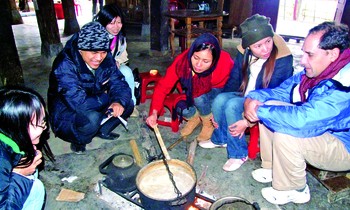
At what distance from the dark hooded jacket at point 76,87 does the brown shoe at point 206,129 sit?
3.25 ft

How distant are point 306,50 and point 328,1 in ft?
37.9

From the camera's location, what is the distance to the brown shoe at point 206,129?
343cm

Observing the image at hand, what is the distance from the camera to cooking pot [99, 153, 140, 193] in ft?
7.77

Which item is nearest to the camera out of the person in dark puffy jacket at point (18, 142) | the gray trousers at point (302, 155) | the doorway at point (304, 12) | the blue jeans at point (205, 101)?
the person in dark puffy jacket at point (18, 142)

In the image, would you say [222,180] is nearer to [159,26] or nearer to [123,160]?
[123,160]

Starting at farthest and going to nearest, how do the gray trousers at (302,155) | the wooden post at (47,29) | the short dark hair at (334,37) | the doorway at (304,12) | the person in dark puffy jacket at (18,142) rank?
1. the doorway at (304,12)
2. the wooden post at (47,29)
3. the gray trousers at (302,155)
4. the short dark hair at (334,37)
5. the person in dark puffy jacket at (18,142)

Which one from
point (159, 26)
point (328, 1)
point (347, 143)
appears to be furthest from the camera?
point (328, 1)

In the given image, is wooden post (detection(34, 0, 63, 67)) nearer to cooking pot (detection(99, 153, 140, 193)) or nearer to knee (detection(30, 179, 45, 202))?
cooking pot (detection(99, 153, 140, 193))

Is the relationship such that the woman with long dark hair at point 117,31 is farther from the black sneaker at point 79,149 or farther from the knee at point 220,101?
the knee at point 220,101

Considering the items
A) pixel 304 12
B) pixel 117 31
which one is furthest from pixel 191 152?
pixel 304 12

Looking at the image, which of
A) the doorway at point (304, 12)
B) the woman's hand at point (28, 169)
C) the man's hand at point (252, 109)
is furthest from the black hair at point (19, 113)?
the doorway at point (304, 12)

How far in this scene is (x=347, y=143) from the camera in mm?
2271

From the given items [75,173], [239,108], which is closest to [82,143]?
[75,173]

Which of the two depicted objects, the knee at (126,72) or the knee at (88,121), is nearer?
the knee at (88,121)
